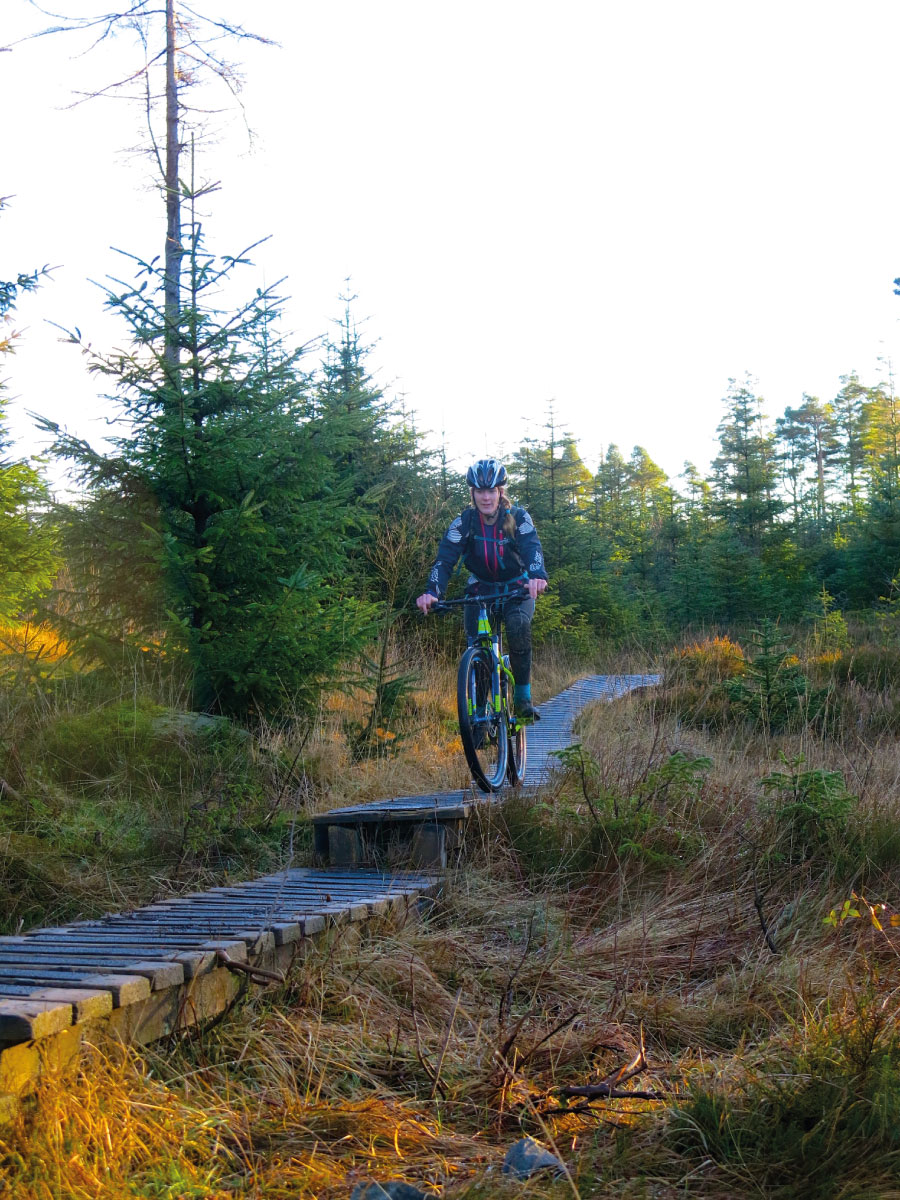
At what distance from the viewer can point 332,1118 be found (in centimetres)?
278

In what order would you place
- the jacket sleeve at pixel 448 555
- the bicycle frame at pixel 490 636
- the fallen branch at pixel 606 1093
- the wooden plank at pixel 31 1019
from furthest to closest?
the jacket sleeve at pixel 448 555
the bicycle frame at pixel 490 636
the fallen branch at pixel 606 1093
the wooden plank at pixel 31 1019

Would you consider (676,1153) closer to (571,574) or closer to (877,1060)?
(877,1060)

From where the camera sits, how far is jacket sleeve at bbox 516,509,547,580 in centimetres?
691

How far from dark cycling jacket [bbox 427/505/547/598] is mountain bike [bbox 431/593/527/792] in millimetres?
238

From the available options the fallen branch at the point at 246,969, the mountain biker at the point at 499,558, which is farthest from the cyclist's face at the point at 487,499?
the fallen branch at the point at 246,969

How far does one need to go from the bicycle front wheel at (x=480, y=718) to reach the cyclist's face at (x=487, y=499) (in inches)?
38.6

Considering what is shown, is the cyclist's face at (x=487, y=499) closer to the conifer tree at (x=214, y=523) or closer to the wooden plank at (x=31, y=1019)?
the conifer tree at (x=214, y=523)

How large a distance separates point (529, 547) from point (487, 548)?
0.32 m

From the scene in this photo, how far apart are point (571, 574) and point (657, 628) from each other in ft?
7.52

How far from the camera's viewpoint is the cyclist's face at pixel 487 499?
22.9 ft

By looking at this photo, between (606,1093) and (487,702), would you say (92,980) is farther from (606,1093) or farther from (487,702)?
(487,702)

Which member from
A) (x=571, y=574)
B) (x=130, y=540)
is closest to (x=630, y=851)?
(x=130, y=540)

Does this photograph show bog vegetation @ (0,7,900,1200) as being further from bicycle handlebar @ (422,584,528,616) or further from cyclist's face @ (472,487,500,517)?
cyclist's face @ (472,487,500,517)

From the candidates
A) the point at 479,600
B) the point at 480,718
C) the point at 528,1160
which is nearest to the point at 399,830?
the point at 480,718
